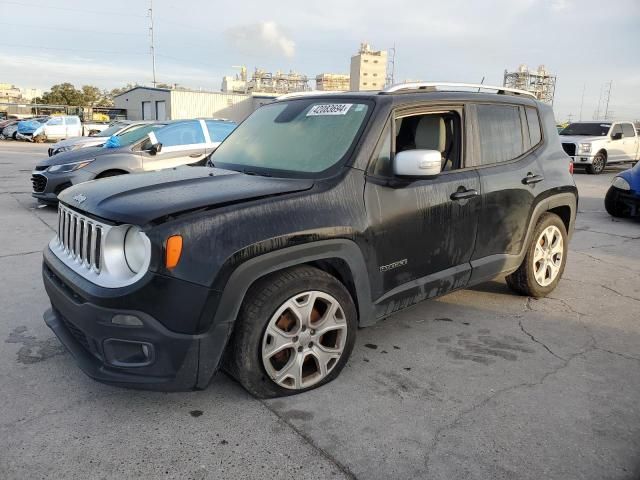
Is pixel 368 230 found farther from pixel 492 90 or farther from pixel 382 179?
pixel 492 90

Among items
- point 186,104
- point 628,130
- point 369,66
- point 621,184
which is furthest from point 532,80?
point 621,184

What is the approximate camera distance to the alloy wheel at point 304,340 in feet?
9.03

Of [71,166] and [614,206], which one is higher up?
[71,166]

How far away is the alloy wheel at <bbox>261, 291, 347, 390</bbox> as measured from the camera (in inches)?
108

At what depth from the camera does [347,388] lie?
3.04 meters

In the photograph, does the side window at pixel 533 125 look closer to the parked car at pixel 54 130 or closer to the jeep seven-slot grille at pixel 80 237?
the jeep seven-slot grille at pixel 80 237

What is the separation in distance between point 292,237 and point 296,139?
1.07 m

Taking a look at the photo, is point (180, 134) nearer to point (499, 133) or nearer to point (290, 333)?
point (499, 133)

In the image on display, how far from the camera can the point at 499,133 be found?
4.04 m

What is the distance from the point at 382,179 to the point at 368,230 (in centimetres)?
35

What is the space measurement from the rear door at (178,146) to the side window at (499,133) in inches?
217

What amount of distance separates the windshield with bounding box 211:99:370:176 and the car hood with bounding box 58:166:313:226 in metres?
0.23

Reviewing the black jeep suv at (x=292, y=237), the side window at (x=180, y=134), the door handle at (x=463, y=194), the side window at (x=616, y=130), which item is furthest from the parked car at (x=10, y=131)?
the door handle at (x=463, y=194)

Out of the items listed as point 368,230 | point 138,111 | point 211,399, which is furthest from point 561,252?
point 138,111
